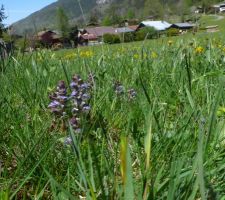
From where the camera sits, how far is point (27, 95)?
208 cm

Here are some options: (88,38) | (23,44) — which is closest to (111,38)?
(88,38)

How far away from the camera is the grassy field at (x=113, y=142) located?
0.77m

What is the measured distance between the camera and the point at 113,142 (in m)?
1.30

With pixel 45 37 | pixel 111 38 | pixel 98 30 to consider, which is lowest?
pixel 111 38

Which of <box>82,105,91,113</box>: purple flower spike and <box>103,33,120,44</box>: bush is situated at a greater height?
<box>82,105,91,113</box>: purple flower spike

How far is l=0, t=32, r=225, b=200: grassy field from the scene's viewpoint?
771 millimetres

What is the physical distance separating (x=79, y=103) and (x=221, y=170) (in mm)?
614

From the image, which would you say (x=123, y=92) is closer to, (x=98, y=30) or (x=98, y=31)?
(x=98, y=31)

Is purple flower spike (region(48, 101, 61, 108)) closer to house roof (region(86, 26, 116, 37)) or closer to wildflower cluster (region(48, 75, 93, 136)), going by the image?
wildflower cluster (region(48, 75, 93, 136))

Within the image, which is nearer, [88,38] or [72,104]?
[72,104]

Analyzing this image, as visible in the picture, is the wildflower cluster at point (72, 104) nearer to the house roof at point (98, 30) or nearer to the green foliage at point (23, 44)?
the green foliage at point (23, 44)

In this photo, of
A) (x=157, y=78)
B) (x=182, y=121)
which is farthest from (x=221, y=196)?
(x=157, y=78)

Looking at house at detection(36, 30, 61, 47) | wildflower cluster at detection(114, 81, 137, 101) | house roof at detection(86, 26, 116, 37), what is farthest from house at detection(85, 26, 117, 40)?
wildflower cluster at detection(114, 81, 137, 101)

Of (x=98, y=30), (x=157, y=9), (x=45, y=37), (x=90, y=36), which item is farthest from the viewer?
(x=98, y=30)
